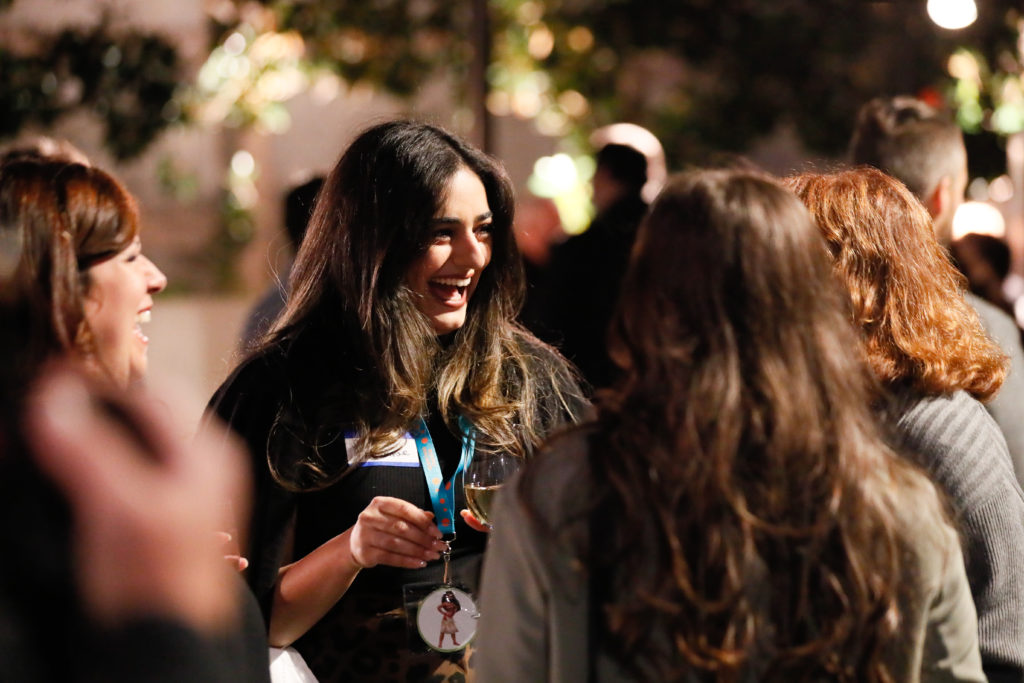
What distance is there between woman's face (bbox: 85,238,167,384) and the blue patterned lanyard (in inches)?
20.1

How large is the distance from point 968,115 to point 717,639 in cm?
516

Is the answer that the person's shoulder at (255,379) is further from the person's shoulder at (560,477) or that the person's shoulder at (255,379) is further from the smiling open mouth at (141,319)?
the person's shoulder at (560,477)

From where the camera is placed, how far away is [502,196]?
2090 millimetres

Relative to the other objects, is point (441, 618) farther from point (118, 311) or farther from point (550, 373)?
point (118, 311)

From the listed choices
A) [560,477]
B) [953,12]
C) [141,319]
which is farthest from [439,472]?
[953,12]

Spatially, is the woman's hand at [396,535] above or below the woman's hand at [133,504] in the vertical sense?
below

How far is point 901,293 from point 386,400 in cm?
88

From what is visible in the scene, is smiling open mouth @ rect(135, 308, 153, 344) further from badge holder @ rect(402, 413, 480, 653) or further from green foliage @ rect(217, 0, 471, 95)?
green foliage @ rect(217, 0, 471, 95)

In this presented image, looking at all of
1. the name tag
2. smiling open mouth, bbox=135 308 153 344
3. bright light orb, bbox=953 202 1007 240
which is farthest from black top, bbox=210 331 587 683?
bright light orb, bbox=953 202 1007 240

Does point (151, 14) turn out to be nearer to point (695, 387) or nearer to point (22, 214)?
point (22, 214)

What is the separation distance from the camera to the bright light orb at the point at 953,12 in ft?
15.6

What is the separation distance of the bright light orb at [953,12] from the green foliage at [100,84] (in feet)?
11.7

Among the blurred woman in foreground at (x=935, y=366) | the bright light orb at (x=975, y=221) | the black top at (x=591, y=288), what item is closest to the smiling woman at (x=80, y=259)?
the blurred woman in foreground at (x=935, y=366)

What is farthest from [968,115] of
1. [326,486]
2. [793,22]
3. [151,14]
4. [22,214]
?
[22,214]
